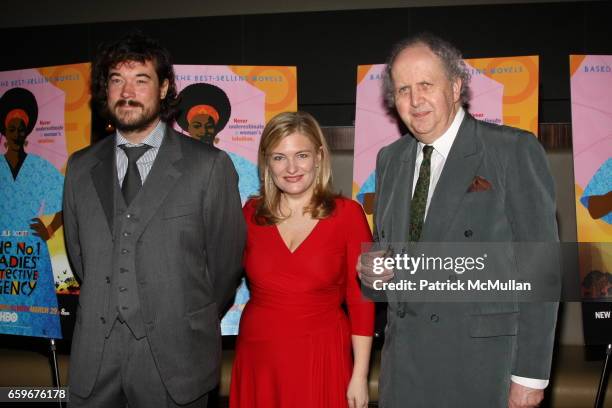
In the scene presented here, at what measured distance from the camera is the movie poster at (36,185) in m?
3.01

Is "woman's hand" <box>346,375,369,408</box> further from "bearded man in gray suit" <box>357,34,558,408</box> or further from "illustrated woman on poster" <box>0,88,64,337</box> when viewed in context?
"illustrated woman on poster" <box>0,88,64,337</box>

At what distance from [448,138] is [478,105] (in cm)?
128

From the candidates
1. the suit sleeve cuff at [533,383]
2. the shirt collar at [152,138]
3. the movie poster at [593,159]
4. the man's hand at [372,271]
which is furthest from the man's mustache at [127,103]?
Answer: the movie poster at [593,159]

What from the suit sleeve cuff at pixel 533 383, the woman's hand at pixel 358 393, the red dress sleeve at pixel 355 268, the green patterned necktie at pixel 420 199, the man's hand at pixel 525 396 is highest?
the green patterned necktie at pixel 420 199

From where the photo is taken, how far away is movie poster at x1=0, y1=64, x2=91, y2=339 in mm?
3006

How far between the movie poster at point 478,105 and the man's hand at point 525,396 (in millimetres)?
1501

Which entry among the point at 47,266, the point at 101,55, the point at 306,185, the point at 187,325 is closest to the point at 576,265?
the point at 306,185

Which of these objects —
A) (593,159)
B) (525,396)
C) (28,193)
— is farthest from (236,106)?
(525,396)

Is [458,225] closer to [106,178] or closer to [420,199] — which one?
[420,199]

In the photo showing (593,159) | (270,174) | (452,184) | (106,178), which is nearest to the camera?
(452,184)

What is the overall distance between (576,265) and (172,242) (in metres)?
2.20

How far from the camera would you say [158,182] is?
6.47 feet

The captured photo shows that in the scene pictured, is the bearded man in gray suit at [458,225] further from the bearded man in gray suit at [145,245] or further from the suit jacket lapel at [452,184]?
the bearded man in gray suit at [145,245]

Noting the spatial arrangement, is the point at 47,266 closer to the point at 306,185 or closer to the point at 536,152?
the point at 306,185
